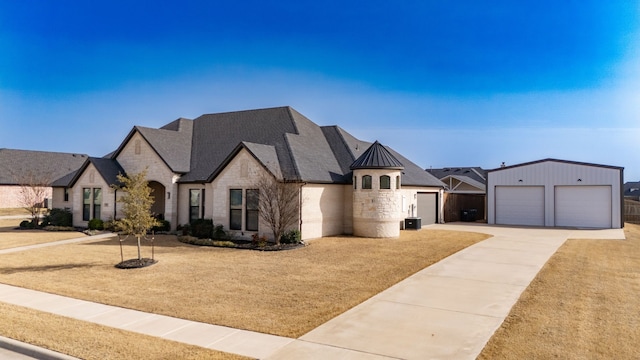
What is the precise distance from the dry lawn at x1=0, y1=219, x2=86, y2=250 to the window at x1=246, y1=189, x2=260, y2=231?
10.5 metres

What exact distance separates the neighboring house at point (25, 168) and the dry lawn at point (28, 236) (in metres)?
21.3

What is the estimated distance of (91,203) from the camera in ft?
90.8

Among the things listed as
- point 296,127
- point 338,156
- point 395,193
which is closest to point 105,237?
point 296,127

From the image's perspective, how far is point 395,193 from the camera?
2384cm

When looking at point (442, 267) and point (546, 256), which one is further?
point (546, 256)

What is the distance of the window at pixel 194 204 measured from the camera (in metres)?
25.6

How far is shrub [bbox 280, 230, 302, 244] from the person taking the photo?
20.8 m

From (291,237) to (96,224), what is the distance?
45.8 feet

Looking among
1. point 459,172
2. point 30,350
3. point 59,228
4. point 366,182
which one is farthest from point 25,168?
point 459,172

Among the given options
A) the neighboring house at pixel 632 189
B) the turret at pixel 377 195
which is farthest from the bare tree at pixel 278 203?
the neighboring house at pixel 632 189

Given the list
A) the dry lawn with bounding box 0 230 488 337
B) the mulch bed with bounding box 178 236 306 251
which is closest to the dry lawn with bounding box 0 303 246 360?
the dry lawn with bounding box 0 230 488 337

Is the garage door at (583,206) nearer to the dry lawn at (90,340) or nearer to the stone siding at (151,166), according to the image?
the stone siding at (151,166)

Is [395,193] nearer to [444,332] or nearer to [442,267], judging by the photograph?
[442,267]

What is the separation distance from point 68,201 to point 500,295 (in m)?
31.3
